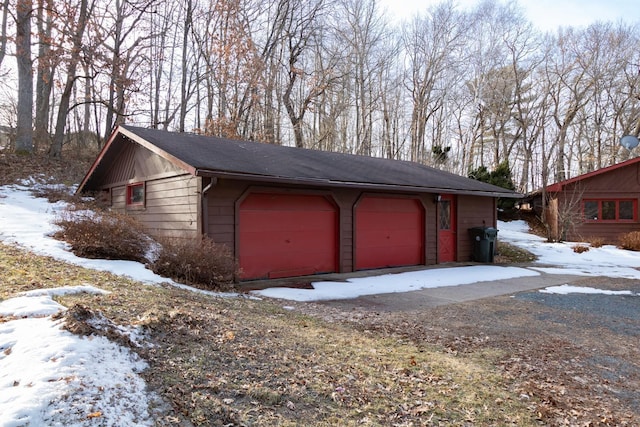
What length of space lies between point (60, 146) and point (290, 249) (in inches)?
549

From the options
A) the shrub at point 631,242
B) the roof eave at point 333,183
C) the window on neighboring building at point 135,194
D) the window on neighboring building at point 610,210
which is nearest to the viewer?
the roof eave at point 333,183

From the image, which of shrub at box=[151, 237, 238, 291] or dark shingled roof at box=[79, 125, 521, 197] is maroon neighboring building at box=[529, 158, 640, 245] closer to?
dark shingled roof at box=[79, 125, 521, 197]

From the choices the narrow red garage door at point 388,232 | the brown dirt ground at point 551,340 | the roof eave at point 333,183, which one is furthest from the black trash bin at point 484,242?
the brown dirt ground at point 551,340

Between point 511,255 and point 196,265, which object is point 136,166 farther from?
point 511,255

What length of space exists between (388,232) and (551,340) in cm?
666

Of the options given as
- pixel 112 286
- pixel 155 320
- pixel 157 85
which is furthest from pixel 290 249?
pixel 157 85

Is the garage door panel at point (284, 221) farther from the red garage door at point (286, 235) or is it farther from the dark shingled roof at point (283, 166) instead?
the dark shingled roof at point (283, 166)

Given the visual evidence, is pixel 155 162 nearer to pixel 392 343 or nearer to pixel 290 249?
pixel 290 249

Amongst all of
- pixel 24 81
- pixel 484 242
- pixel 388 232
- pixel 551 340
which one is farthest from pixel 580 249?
pixel 24 81

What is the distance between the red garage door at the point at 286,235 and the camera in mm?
8906

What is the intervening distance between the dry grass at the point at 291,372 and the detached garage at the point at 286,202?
3478mm

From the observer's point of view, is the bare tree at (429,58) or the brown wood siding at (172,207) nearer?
the brown wood siding at (172,207)

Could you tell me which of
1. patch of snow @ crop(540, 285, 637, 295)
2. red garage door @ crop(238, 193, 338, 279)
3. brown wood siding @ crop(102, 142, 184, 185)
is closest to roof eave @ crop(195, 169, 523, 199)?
red garage door @ crop(238, 193, 338, 279)

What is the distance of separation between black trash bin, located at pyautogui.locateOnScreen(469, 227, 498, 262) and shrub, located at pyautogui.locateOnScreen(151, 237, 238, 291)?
29.6 feet
